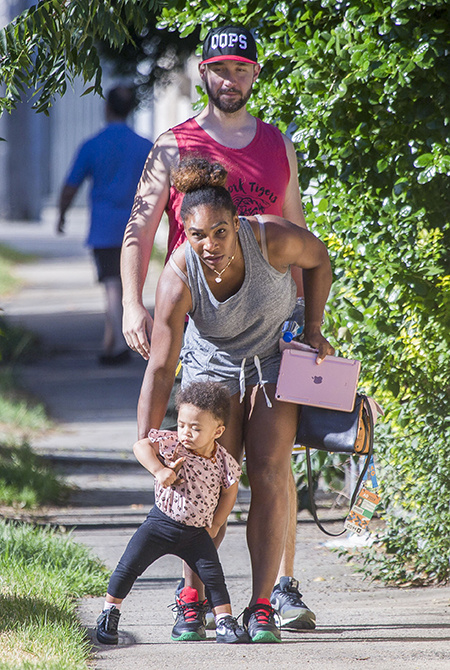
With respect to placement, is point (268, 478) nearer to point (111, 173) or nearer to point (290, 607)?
point (290, 607)

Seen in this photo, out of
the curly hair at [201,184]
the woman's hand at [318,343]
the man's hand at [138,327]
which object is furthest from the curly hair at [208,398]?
the curly hair at [201,184]

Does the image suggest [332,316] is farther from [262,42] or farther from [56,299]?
[56,299]

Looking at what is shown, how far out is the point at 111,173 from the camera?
782 centimetres

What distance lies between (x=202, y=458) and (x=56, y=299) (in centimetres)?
1155

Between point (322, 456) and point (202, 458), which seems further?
point (322, 456)

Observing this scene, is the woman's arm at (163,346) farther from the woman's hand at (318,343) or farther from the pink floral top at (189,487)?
the woman's hand at (318,343)

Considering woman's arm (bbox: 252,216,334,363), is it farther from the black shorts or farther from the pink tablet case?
the black shorts

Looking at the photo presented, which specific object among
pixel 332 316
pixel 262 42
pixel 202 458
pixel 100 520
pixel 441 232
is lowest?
pixel 100 520

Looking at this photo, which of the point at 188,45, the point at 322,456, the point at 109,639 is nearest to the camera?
the point at 109,639

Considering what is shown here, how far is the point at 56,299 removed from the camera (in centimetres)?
1455

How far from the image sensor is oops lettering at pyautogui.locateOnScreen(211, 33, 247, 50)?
3486mm

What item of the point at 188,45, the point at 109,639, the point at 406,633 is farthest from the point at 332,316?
the point at 188,45

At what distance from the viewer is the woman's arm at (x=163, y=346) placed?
3223 millimetres

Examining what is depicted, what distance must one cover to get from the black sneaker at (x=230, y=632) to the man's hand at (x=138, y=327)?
2.95ft
